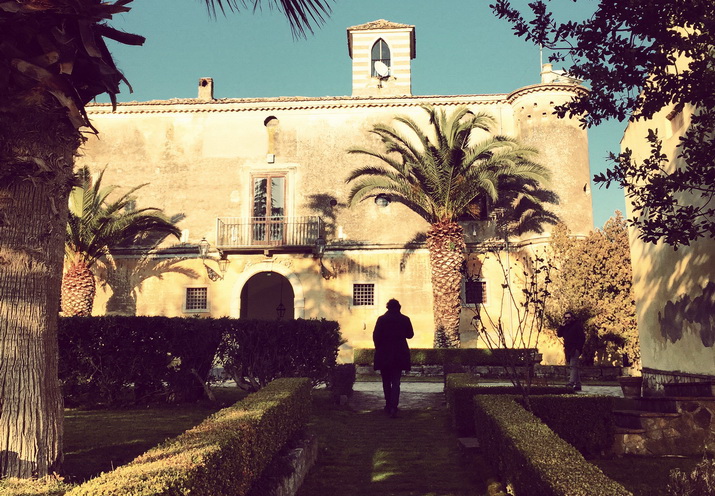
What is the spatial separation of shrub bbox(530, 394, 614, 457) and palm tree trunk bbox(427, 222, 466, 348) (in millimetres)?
13884

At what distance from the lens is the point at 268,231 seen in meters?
23.4

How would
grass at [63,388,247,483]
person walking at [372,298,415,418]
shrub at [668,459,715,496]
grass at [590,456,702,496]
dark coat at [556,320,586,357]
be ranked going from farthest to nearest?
dark coat at [556,320,586,357], person walking at [372,298,415,418], grass at [63,388,247,483], grass at [590,456,702,496], shrub at [668,459,715,496]

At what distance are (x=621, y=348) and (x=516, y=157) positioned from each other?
7.29 m

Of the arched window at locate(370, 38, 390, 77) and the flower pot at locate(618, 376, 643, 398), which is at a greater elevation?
the arched window at locate(370, 38, 390, 77)

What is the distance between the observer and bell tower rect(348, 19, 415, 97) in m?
26.9

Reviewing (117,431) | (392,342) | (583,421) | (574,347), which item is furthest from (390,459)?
(574,347)

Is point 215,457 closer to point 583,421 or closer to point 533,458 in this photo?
point 533,458

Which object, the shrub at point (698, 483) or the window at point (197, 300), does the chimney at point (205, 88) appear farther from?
the shrub at point (698, 483)

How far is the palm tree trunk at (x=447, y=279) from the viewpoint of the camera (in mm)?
20422

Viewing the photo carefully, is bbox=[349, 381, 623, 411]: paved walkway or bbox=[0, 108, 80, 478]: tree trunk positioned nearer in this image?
bbox=[0, 108, 80, 478]: tree trunk

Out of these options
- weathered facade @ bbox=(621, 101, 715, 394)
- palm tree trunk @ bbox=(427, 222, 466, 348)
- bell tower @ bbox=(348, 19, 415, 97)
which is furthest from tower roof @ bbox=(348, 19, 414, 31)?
weathered facade @ bbox=(621, 101, 715, 394)

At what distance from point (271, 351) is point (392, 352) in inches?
82.3

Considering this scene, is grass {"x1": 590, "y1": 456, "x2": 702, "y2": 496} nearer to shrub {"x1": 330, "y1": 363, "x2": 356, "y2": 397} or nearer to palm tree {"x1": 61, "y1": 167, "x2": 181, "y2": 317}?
shrub {"x1": 330, "y1": 363, "x2": 356, "y2": 397}

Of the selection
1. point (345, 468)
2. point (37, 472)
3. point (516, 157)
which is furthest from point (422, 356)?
point (37, 472)
